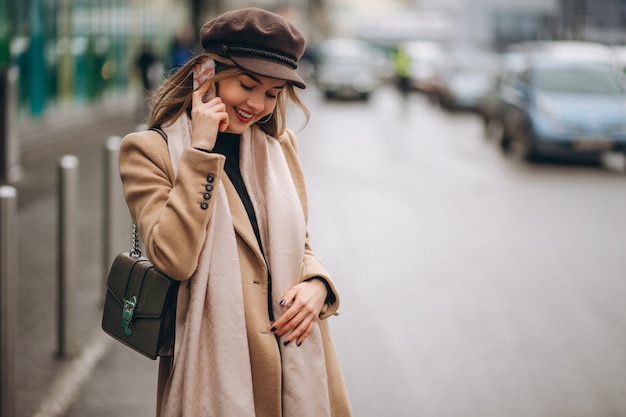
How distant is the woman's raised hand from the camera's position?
2416mm

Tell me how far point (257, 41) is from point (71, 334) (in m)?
3.49

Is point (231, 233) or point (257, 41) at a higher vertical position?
point (257, 41)

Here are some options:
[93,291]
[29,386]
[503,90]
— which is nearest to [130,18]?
[503,90]

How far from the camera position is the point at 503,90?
19.1 m

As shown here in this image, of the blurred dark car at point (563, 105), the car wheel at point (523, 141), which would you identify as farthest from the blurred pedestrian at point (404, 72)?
the car wheel at point (523, 141)

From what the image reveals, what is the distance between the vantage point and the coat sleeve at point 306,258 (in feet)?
8.54

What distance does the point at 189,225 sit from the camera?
7.73 ft

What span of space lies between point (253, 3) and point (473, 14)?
124ft

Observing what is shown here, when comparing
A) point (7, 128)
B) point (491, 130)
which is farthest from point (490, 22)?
point (7, 128)

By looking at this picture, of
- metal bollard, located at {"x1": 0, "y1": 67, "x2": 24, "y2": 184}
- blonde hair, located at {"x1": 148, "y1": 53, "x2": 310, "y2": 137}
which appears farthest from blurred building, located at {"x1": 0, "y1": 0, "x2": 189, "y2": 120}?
blonde hair, located at {"x1": 148, "y1": 53, "x2": 310, "y2": 137}

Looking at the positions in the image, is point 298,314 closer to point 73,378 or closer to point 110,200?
point 73,378

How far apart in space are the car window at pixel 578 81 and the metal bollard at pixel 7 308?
45.7 ft

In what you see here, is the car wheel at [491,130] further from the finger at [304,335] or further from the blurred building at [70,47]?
the finger at [304,335]

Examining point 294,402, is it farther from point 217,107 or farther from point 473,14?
point 473,14
